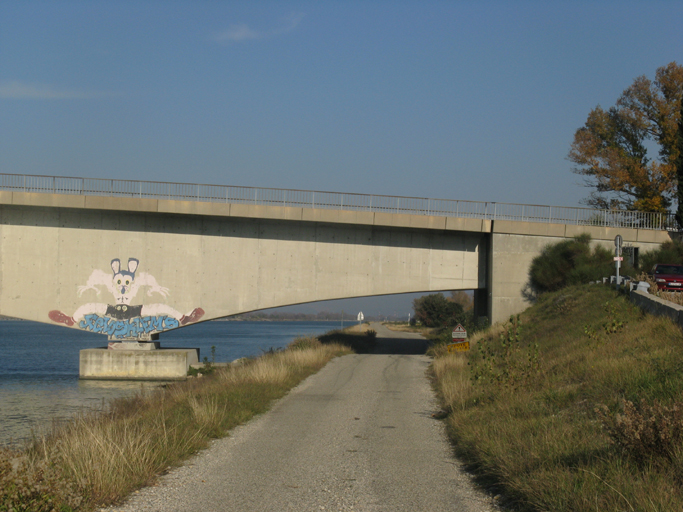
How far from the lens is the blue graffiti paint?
31.2 m

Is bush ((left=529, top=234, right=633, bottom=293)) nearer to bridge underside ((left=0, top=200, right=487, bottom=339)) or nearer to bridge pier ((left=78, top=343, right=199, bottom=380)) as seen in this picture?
bridge underside ((left=0, top=200, right=487, bottom=339))

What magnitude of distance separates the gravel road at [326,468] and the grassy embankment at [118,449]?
28 centimetres

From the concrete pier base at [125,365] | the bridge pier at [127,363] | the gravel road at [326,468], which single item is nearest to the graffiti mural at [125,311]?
the bridge pier at [127,363]

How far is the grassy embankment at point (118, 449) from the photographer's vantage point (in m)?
6.31

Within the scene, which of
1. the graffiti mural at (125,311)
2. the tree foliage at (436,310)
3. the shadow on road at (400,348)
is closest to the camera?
the graffiti mural at (125,311)

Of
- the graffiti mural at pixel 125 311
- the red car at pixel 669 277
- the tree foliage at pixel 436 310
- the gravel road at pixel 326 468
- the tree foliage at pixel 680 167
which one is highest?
the tree foliage at pixel 680 167

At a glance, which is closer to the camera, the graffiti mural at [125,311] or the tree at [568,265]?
the graffiti mural at [125,311]

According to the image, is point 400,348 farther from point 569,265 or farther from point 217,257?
point 217,257

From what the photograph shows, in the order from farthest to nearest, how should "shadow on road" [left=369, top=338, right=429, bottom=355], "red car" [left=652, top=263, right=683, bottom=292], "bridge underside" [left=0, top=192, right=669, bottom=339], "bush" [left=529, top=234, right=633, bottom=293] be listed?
"shadow on road" [left=369, top=338, right=429, bottom=355] → "bush" [left=529, top=234, right=633, bottom=293] → "bridge underside" [left=0, top=192, right=669, bottom=339] → "red car" [left=652, top=263, right=683, bottom=292]

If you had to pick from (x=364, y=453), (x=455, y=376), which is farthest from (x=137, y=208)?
(x=364, y=453)

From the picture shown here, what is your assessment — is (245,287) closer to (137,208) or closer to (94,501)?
(137,208)

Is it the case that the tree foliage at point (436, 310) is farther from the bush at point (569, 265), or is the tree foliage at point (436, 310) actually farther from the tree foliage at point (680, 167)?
the bush at point (569, 265)

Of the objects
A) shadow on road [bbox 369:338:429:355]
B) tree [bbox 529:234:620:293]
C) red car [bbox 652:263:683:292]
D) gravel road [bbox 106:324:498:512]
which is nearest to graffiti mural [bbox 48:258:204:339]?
shadow on road [bbox 369:338:429:355]

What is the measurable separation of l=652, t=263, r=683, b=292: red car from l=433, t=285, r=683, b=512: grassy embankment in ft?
31.0
